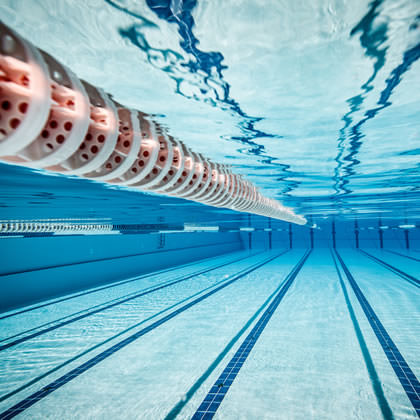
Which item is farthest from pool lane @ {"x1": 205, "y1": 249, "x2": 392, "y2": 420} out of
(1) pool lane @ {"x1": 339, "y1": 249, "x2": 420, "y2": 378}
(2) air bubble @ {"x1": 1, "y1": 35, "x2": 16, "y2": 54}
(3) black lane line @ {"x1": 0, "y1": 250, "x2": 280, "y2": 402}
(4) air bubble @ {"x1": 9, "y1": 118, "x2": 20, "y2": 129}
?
(2) air bubble @ {"x1": 1, "y1": 35, "x2": 16, "y2": 54}

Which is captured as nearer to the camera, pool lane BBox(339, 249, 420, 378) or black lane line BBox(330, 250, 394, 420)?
black lane line BBox(330, 250, 394, 420)

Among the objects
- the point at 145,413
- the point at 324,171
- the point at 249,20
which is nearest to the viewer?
the point at 249,20

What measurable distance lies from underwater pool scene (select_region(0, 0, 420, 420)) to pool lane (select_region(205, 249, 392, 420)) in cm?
2

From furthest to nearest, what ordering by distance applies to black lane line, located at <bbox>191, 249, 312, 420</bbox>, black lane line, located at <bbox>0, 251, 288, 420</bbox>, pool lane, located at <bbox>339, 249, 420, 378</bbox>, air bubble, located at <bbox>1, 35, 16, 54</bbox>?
pool lane, located at <bbox>339, 249, 420, 378</bbox> → black lane line, located at <bbox>0, 251, 288, 420</bbox> → black lane line, located at <bbox>191, 249, 312, 420</bbox> → air bubble, located at <bbox>1, 35, 16, 54</bbox>

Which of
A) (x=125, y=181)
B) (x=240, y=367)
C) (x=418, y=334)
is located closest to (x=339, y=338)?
(x=418, y=334)

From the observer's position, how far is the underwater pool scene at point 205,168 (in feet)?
5.01

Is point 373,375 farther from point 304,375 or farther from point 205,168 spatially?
point 205,168

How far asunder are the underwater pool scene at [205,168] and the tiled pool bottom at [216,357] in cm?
3

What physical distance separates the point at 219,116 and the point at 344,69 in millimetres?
1202

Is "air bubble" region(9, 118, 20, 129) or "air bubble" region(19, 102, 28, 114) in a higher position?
"air bubble" region(19, 102, 28, 114)

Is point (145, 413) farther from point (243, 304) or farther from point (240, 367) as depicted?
point (243, 304)

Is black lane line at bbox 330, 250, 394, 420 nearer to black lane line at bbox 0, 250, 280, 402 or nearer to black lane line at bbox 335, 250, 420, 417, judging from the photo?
black lane line at bbox 335, 250, 420, 417

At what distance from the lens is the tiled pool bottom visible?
3.00 meters

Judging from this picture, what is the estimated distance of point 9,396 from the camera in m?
3.30
